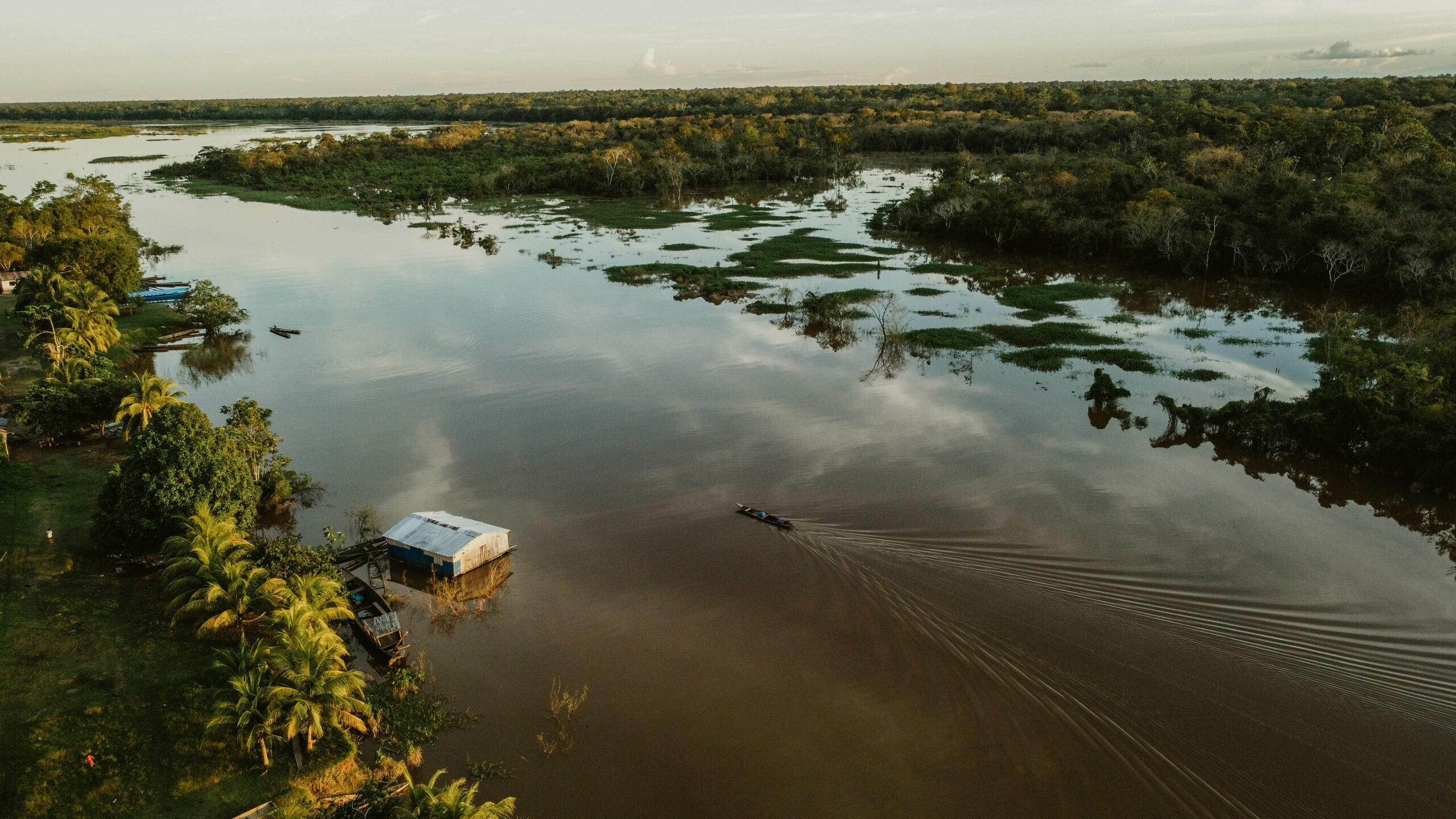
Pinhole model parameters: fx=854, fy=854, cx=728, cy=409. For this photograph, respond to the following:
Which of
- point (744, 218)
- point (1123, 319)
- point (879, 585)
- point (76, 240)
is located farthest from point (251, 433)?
point (744, 218)

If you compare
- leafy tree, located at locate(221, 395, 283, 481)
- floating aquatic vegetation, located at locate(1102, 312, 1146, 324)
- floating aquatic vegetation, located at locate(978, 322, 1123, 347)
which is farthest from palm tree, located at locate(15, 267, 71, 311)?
floating aquatic vegetation, located at locate(1102, 312, 1146, 324)

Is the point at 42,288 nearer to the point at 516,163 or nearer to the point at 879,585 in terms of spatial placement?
the point at 879,585

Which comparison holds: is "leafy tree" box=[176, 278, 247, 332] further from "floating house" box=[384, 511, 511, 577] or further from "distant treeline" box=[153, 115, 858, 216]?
"distant treeline" box=[153, 115, 858, 216]

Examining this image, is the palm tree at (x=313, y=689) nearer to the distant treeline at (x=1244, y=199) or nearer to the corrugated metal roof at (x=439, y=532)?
the corrugated metal roof at (x=439, y=532)

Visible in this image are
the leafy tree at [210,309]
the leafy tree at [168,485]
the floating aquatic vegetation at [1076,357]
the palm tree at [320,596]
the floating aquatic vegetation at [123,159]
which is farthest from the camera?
the floating aquatic vegetation at [123,159]

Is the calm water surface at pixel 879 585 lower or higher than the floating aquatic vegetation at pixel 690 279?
lower

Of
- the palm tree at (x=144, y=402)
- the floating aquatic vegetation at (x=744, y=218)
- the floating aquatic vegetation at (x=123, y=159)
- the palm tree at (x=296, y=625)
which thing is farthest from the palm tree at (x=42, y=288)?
the floating aquatic vegetation at (x=123, y=159)

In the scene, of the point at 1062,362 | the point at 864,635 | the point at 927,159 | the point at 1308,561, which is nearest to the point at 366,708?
the point at 864,635
